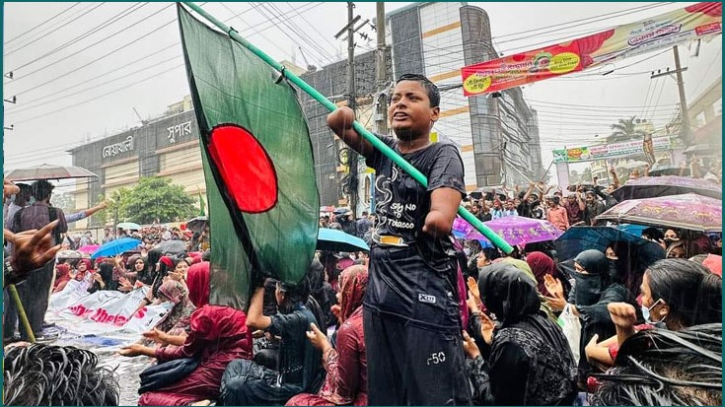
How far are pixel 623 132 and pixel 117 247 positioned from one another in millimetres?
3312

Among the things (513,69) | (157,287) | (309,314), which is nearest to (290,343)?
(309,314)

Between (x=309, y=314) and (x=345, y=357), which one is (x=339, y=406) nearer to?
(x=345, y=357)

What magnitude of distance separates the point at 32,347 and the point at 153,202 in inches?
42.2

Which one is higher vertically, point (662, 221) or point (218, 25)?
point (218, 25)

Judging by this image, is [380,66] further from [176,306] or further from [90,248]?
[90,248]

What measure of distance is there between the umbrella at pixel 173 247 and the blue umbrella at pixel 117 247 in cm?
20

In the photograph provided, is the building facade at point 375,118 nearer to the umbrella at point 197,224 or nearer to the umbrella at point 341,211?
the umbrella at point 341,211

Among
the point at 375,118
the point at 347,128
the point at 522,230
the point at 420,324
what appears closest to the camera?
the point at 420,324

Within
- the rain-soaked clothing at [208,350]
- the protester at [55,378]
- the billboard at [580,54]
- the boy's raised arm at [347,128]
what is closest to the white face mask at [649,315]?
the billboard at [580,54]

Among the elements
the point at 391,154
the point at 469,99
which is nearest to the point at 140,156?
→ the point at 391,154

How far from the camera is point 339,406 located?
1854 mm

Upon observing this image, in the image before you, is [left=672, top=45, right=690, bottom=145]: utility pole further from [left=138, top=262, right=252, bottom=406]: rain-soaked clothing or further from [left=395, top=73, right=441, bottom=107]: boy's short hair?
[left=138, top=262, right=252, bottom=406]: rain-soaked clothing

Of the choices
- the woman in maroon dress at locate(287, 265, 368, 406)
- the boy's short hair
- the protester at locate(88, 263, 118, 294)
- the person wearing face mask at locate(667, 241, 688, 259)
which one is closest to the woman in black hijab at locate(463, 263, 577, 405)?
the woman in maroon dress at locate(287, 265, 368, 406)

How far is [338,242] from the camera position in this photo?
7.91 feet
